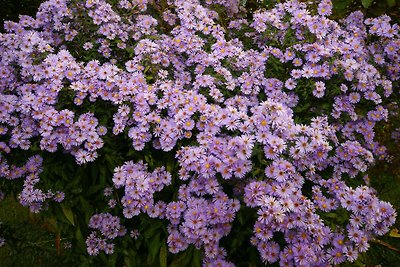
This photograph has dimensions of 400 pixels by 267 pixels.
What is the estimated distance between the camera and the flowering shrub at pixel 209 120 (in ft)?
7.38

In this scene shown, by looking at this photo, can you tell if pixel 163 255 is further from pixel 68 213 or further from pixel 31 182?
pixel 31 182

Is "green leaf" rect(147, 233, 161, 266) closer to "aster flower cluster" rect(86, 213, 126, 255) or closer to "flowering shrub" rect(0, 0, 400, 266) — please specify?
"flowering shrub" rect(0, 0, 400, 266)

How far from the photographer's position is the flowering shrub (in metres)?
2.25

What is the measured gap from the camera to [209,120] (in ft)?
7.95

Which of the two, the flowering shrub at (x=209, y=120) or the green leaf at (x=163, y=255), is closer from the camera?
the flowering shrub at (x=209, y=120)

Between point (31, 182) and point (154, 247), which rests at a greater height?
point (31, 182)

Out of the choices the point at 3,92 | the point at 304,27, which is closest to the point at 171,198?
the point at 3,92

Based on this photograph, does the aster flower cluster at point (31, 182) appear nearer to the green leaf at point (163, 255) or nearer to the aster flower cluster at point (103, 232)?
the aster flower cluster at point (103, 232)

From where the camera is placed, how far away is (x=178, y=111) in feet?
8.03

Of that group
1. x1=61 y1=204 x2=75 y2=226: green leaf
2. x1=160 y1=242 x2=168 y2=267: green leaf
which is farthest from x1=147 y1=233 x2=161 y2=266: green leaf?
x1=61 y1=204 x2=75 y2=226: green leaf

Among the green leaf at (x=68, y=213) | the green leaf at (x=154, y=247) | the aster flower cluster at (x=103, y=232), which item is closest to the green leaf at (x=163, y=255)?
the green leaf at (x=154, y=247)

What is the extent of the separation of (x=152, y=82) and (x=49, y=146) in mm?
674

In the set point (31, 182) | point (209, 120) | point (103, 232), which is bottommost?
point (103, 232)

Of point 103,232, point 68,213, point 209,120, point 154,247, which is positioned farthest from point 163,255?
point 209,120
